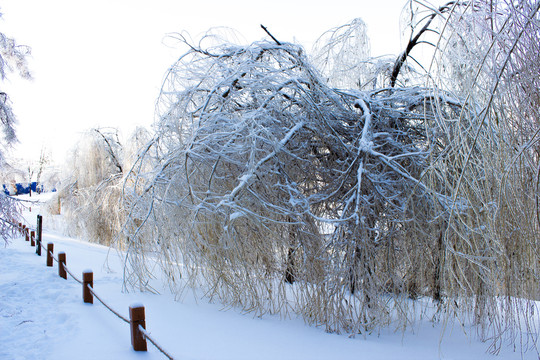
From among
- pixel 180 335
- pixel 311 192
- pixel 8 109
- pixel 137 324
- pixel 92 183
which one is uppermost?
pixel 8 109

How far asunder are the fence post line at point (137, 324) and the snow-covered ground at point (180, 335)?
0.07m

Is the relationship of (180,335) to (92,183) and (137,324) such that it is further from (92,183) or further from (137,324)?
(92,183)

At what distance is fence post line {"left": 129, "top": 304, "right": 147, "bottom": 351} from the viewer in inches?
138

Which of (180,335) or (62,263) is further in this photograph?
(62,263)

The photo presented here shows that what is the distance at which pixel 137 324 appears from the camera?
354 cm

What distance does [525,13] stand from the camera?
A: 2.38 metres

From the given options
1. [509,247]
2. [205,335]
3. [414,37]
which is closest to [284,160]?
[205,335]

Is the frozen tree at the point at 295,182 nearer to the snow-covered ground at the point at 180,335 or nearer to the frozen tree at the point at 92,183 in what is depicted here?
the snow-covered ground at the point at 180,335

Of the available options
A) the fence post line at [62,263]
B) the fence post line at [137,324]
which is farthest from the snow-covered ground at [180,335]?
the fence post line at [62,263]

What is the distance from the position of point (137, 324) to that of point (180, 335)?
74 cm

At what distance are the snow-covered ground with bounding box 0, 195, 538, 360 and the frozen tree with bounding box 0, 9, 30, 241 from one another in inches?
57.2

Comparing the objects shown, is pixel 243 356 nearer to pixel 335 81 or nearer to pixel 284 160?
pixel 284 160

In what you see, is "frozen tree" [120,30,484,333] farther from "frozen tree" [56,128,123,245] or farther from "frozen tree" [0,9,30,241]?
"frozen tree" [56,128,123,245]

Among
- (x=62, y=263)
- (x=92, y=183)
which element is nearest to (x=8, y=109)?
(x=62, y=263)
